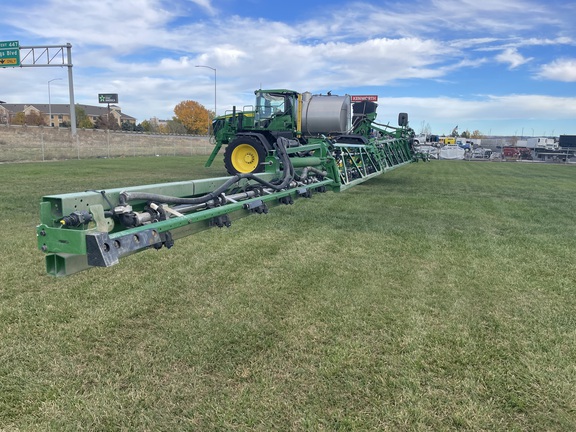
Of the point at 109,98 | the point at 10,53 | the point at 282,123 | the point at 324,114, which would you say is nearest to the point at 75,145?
the point at 10,53

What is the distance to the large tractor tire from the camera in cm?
1230

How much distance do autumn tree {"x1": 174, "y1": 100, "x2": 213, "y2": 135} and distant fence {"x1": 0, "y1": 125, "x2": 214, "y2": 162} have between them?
4965 centimetres

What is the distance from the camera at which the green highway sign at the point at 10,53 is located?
97.3 ft

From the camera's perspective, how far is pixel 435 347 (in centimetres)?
319

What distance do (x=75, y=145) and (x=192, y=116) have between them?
62504mm

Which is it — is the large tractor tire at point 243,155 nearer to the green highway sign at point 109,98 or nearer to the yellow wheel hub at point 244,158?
the yellow wheel hub at point 244,158

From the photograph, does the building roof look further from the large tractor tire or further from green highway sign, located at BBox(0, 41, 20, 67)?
the large tractor tire

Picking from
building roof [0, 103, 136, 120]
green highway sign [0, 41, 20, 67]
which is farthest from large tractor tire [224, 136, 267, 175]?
building roof [0, 103, 136, 120]

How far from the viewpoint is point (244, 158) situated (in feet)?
41.8

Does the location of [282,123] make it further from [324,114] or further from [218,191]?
[218,191]

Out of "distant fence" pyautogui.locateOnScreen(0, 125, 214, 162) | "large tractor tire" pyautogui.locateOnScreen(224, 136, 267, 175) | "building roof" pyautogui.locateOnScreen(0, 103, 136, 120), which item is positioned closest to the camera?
"large tractor tire" pyautogui.locateOnScreen(224, 136, 267, 175)

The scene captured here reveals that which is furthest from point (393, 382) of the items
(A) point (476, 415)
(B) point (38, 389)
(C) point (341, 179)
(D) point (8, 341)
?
(C) point (341, 179)

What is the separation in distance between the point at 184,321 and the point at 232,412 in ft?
4.05

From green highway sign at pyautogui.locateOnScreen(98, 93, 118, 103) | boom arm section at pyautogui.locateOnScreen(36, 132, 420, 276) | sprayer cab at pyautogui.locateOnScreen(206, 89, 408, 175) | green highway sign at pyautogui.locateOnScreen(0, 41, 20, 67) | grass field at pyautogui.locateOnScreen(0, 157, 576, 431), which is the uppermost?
green highway sign at pyautogui.locateOnScreen(98, 93, 118, 103)
